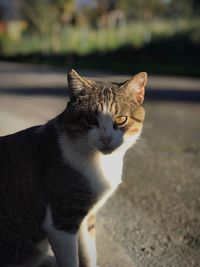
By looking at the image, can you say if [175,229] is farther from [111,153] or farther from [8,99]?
[8,99]

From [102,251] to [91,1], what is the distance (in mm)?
27391

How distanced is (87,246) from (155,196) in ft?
5.74

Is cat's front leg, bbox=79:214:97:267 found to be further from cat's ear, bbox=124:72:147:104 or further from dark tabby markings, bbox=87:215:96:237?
cat's ear, bbox=124:72:147:104

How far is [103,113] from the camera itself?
9.46 feet

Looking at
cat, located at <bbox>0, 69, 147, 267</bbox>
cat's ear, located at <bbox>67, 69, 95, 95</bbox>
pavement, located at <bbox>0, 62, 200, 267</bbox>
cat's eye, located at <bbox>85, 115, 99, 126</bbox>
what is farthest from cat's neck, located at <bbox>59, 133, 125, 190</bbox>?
pavement, located at <bbox>0, 62, 200, 267</bbox>

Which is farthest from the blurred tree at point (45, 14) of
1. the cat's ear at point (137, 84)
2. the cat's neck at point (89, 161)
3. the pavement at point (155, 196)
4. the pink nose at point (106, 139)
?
the pink nose at point (106, 139)

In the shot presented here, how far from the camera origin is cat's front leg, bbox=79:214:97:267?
313 centimetres

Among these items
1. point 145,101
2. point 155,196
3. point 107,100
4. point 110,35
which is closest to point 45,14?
point 110,35

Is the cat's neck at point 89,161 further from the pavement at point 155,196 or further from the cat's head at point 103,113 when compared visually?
the pavement at point 155,196

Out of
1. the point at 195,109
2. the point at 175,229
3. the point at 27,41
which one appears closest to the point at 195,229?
the point at 175,229

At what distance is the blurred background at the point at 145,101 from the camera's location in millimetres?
3916

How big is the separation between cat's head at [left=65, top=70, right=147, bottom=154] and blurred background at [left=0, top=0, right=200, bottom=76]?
51.2 ft

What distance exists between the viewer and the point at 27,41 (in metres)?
33.4

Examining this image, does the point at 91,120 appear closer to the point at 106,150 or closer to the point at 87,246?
the point at 106,150
